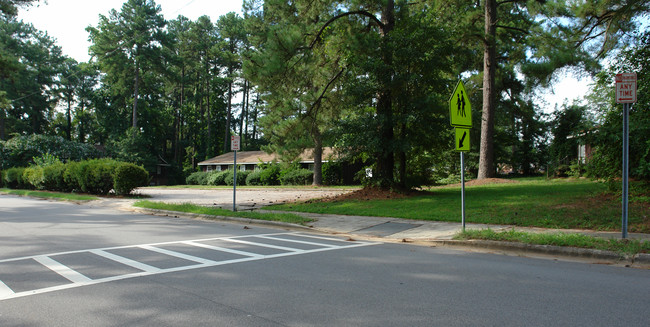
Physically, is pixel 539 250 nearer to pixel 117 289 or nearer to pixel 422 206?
pixel 422 206

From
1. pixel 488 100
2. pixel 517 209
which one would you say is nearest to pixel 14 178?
pixel 488 100

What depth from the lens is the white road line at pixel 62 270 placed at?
222 inches

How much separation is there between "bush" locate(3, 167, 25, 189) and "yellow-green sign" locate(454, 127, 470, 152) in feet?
119

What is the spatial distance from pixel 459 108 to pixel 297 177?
30182 mm

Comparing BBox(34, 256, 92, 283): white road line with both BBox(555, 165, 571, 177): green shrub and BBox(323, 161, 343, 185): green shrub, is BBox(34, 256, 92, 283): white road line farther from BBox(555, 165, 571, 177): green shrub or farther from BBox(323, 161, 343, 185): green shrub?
BBox(323, 161, 343, 185): green shrub

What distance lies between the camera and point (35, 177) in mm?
30266

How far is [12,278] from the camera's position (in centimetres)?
571

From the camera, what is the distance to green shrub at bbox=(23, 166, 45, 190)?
2981 centimetres

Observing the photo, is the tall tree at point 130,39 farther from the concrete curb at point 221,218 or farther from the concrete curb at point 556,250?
the concrete curb at point 556,250

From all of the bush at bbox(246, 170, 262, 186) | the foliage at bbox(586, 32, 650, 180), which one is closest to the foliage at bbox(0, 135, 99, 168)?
the bush at bbox(246, 170, 262, 186)

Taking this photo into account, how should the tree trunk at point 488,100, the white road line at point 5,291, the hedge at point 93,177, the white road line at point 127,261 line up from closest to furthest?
1. the white road line at point 5,291
2. the white road line at point 127,261
3. the tree trunk at point 488,100
4. the hedge at point 93,177

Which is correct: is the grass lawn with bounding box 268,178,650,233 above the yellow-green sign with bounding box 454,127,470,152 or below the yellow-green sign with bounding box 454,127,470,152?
below

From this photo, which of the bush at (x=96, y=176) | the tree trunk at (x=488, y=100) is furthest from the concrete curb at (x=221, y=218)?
the tree trunk at (x=488, y=100)

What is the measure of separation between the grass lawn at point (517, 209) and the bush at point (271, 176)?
991 inches
